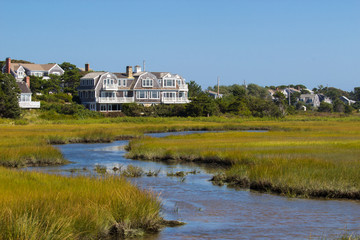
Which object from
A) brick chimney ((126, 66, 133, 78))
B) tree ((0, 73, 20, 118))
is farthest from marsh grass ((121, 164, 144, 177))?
brick chimney ((126, 66, 133, 78))

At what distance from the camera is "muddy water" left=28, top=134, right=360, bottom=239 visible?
1719 centimetres

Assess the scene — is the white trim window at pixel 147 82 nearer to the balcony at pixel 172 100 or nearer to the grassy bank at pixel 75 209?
the balcony at pixel 172 100

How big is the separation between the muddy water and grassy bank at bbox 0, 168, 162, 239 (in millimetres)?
987

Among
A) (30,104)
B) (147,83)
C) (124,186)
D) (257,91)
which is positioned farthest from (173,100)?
(124,186)

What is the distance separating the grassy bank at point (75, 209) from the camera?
43.9 feet

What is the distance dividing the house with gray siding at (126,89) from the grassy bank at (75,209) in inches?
3258

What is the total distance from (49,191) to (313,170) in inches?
487

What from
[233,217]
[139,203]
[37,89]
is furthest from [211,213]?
[37,89]

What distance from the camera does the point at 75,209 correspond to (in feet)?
49.6

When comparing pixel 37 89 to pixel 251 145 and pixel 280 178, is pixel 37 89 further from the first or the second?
pixel 280 178

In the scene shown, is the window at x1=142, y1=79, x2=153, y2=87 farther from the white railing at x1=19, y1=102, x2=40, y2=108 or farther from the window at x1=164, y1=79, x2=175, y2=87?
the white railing at x1=19, y1=102, x2=40, y2=108

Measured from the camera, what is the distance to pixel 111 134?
5562 cm

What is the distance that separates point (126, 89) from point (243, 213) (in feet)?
285

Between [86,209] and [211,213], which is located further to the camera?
[211,213]
